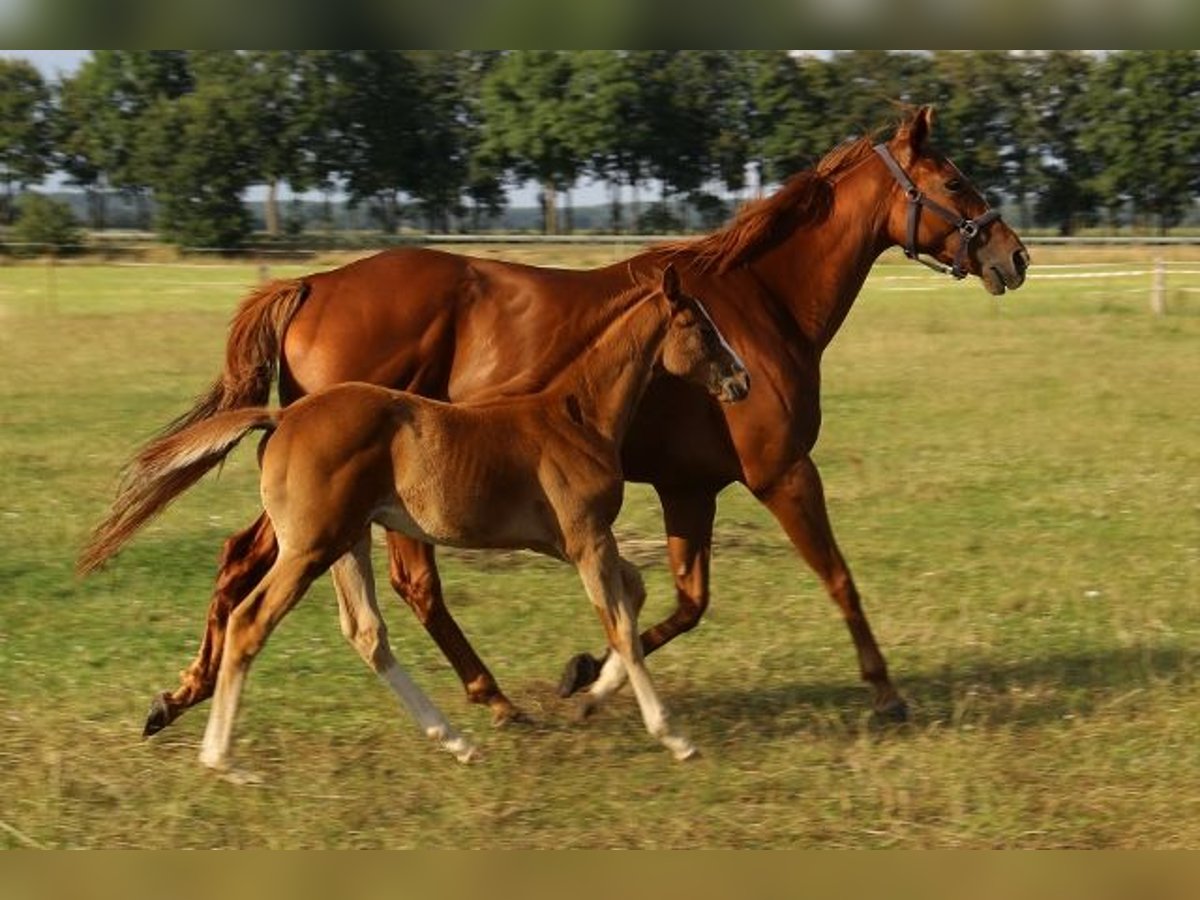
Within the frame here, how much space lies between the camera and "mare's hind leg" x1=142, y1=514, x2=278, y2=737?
5.46 m

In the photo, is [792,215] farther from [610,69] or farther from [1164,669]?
[610,69]

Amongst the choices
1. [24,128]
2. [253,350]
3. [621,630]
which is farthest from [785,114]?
[621,630]

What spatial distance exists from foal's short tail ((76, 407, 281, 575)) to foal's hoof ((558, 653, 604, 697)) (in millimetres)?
1515

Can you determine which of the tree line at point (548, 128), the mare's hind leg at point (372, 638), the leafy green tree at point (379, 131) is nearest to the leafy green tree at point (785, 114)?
the tree line at point (548, 128)

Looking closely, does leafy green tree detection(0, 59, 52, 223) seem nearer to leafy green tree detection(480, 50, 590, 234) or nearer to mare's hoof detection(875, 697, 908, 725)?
leafy green tree detection(480, 50, 590, 234)

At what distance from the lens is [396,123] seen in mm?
45844

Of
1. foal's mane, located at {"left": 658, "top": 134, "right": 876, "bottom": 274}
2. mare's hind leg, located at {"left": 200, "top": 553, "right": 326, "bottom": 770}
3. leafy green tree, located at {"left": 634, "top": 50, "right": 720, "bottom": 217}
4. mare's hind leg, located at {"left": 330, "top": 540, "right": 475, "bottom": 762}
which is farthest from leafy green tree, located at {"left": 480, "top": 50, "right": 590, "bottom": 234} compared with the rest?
mare's hind leg, located at {"left": 200, "top": 553, "right": 326, "bottom": 770}

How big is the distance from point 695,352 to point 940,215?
Answer: 133cm

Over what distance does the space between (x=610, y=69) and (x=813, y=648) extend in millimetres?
39248

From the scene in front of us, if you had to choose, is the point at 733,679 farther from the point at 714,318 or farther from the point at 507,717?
the point at 714,318

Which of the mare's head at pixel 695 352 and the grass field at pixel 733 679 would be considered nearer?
the grass field at pixel 733 679

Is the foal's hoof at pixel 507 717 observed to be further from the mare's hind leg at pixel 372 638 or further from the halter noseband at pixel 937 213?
the halter noseband at pixel 937 213

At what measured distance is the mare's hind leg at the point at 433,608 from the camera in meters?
5.89

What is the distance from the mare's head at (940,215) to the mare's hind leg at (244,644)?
107 inches
